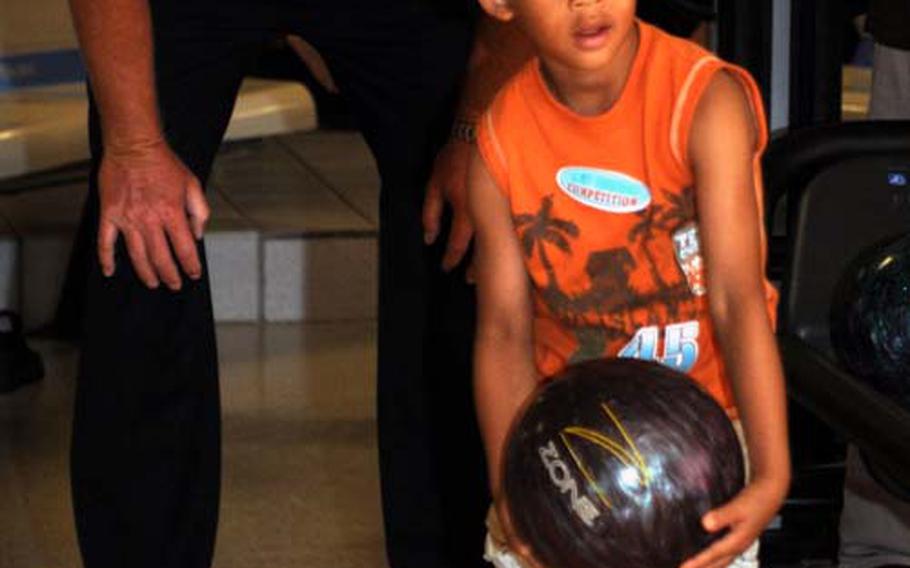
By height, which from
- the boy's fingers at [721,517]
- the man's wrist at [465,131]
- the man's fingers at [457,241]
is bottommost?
the boy's fingers at [721,517]

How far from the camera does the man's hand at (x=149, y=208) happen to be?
2.74m

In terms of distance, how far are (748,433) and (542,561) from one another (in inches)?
10.3

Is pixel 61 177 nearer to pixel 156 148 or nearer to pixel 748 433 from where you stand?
pixel 156 148

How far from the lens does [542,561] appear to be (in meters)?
2.35

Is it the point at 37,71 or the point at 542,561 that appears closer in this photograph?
the point at 542,561

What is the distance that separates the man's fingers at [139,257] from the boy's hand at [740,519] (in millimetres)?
875

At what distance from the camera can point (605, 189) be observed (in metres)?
2.43

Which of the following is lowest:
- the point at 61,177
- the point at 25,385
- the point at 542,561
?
the point at 25,385

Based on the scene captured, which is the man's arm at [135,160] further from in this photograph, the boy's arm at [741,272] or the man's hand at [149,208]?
the boy's arm at [741,272]

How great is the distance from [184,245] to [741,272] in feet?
2.57

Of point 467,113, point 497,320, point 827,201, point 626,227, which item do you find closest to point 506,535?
point 497,320

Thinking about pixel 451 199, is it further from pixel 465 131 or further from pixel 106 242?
pixel 106 242

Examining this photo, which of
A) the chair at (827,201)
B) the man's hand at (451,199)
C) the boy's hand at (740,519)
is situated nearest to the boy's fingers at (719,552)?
the boy's hand at (740,519)

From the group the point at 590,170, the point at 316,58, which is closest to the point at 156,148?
the point at 316,58
